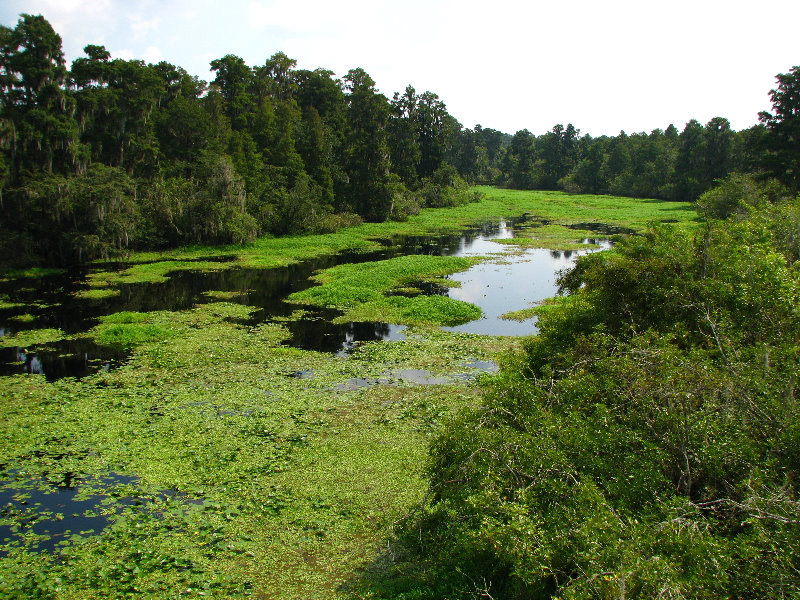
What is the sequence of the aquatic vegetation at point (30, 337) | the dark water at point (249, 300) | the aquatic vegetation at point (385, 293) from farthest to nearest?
the aquatic vegetation at point (385, 293), the aquatic vegetation at point (30, 337), the dark water at point (249, 300)

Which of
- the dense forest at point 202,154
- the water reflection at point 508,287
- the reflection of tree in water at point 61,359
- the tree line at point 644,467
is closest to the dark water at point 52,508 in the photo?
the tree line at point 644,467

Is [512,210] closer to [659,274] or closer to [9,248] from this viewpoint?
[9,248]

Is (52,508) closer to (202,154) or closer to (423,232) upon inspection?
(202,154)

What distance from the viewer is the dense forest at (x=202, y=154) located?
→ 121 feet

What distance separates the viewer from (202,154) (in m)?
48.9

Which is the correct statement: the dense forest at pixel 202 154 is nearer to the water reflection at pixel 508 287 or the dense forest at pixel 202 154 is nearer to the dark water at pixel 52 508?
the water reflection at pixel 508 287

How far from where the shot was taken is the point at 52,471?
12805mm

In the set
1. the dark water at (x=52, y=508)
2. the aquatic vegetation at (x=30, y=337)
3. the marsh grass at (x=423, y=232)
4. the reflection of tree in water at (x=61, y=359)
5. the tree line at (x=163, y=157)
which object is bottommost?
the dark water at (x=52, y=508)

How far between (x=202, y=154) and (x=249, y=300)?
81.3 ft

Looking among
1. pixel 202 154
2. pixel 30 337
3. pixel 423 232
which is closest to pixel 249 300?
pixel 30 337

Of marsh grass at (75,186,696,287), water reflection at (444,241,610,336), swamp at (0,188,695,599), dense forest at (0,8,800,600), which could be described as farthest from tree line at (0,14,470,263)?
dense forest at (0,8,800,600)

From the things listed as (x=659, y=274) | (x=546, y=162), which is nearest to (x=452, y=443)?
(x=659, y=274)

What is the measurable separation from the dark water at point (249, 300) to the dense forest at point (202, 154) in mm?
5584

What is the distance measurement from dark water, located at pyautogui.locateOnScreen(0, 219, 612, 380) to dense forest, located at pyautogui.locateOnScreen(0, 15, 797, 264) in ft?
18.3
